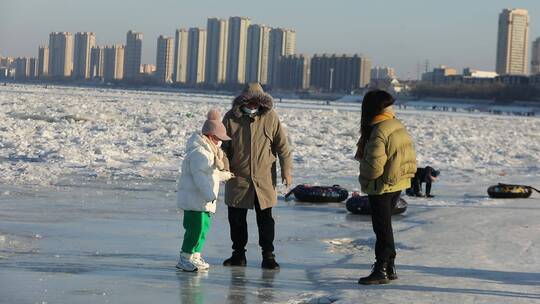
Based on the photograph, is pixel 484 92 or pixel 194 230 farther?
pixel 484 92

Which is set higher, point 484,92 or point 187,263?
point 484,92

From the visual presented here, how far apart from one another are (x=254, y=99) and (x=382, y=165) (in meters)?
1.14

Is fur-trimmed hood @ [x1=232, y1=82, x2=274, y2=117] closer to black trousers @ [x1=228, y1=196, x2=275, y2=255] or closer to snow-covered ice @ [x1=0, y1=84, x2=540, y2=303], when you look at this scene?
black trousers @ [x1=228, y1=196, x2=275, y2=255]

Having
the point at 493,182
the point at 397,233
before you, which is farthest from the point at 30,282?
the point at 493,182

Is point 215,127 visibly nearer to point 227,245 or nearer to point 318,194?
point 227,245

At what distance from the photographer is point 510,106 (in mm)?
165750

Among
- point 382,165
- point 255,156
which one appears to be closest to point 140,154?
point 255,156

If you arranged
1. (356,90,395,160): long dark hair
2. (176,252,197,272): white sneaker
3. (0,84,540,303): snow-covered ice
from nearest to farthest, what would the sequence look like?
(0,84,540,303): snow-covered ice
(356,90,395,160): long dark hair
(176,252,197,272): white sneaker

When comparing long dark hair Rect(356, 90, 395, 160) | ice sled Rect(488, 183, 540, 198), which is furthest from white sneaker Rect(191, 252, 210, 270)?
ice sled Rect(488, 183, 540, 198)

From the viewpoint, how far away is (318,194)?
12.1m

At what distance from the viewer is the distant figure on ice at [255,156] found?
7.00m

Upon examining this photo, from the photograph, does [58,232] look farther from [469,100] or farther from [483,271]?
[469,100]

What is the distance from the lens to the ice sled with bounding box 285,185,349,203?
1199 cm

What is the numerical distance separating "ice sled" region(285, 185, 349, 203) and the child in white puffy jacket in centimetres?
515
